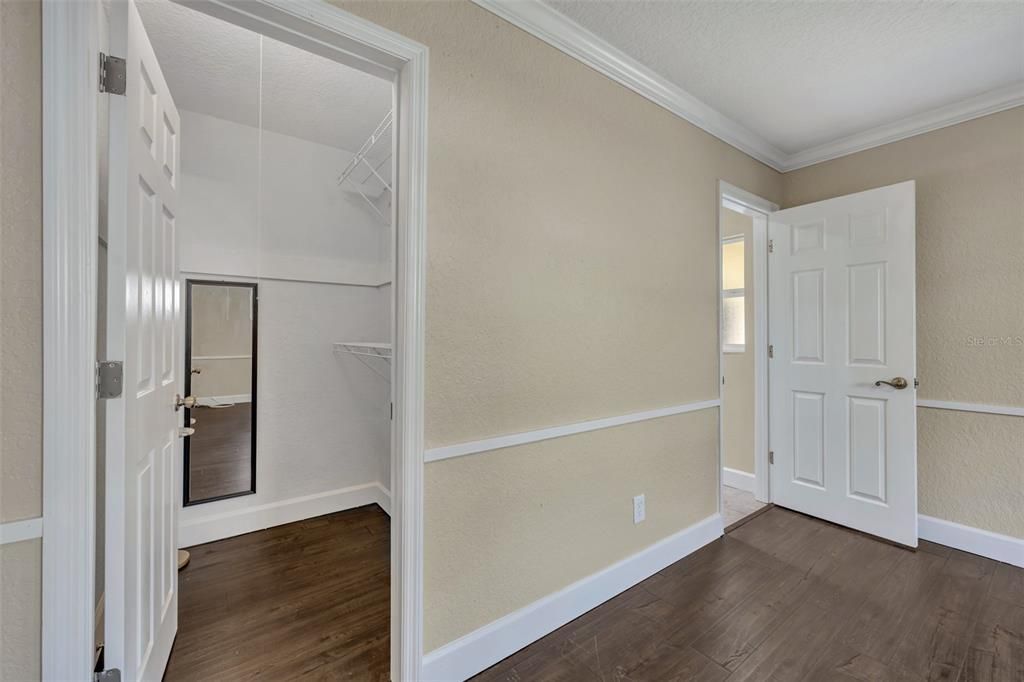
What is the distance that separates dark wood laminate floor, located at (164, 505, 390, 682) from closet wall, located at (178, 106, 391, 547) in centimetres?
32

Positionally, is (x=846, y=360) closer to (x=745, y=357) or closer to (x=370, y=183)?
(x=745, y=357)

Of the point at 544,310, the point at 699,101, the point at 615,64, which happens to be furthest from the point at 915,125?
the point at 544,310

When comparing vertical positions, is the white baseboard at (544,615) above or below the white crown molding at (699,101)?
below

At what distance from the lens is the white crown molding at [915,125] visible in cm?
238

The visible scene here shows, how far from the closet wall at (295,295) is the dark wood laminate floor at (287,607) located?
0.32 m

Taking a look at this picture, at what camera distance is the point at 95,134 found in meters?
1.00

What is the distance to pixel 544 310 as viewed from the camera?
1814mm

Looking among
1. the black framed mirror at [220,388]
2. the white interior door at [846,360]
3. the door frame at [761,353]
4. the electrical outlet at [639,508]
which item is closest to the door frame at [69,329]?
the black framed mirror at [220,388]

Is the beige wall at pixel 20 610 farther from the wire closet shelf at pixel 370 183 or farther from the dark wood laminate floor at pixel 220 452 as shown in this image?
the wire closet shelf at pixel 370 183

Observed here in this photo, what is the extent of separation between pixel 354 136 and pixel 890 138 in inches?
140

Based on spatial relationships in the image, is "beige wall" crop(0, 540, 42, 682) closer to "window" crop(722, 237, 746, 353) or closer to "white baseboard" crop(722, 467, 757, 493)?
"white baseboard" crop(722, 467, 757, 493)

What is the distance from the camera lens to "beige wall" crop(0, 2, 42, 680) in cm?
91

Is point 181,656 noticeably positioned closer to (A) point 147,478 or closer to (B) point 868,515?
(A) point 147,478

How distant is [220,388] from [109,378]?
1.83m
